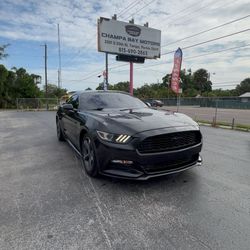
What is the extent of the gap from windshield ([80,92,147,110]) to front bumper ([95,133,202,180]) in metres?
1.48

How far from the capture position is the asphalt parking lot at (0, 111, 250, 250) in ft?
7.41

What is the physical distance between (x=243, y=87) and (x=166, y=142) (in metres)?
92.1

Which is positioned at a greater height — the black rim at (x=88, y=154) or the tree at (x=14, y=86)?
the tree at (x=14, y=86)

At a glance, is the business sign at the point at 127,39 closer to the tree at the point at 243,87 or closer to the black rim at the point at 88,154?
the black rim at the point at 88,154

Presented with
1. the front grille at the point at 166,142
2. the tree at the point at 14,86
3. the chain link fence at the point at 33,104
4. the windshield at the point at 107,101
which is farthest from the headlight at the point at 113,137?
the tree at the point at 14,86

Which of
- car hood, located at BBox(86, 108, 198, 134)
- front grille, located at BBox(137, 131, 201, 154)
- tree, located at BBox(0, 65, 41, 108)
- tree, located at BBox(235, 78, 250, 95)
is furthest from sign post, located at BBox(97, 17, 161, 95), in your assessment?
tree, located at BBox(235, 78, 250, 95)

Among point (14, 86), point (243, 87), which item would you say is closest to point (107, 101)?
point (14, 86)

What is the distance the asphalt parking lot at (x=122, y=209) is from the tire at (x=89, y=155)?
153mm

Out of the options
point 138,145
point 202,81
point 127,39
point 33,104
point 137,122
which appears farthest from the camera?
point 202,81

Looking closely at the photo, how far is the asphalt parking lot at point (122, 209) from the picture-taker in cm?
226

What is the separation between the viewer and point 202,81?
306ft

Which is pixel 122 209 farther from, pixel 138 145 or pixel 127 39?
pixel 127 39

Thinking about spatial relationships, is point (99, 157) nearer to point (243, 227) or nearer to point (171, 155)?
point (171, 155)

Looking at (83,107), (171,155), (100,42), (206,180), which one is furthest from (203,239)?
(100,42)
